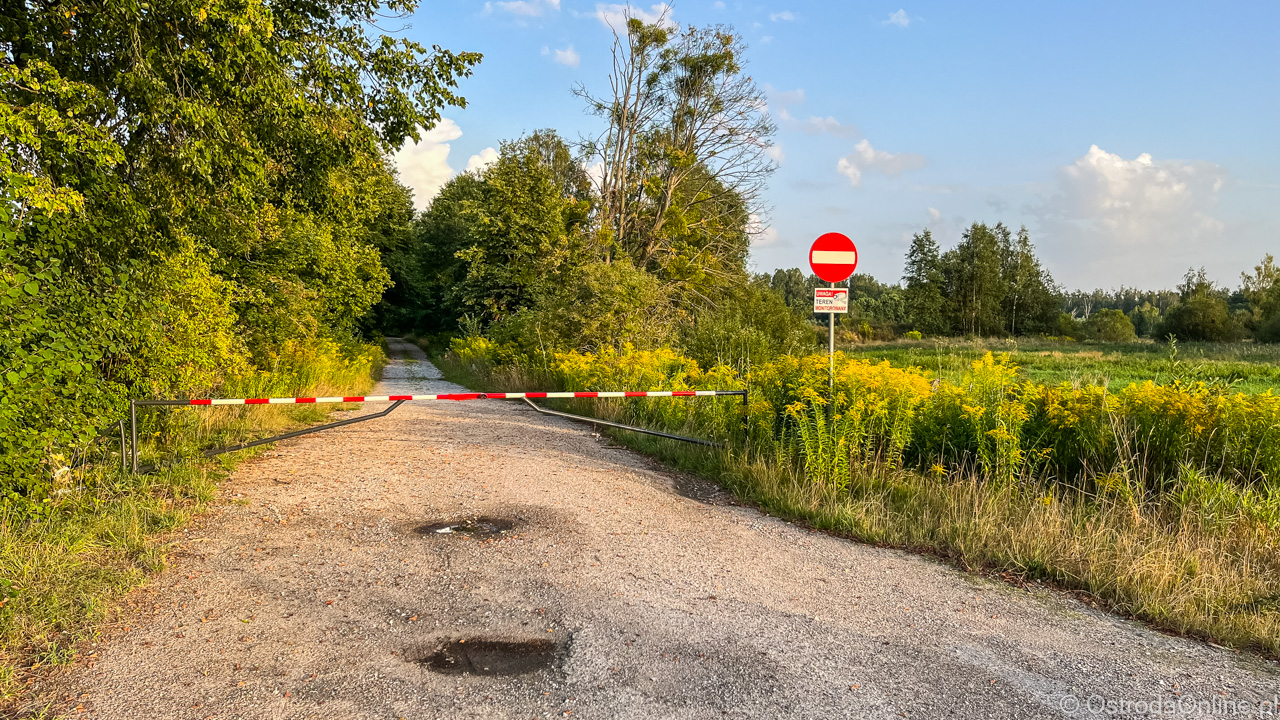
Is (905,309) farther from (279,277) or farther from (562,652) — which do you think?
(562,652)

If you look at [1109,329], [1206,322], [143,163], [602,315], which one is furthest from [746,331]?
[1109,329]

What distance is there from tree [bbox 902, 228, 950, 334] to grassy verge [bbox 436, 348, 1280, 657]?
76.4 metres

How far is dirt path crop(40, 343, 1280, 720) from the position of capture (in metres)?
3.36

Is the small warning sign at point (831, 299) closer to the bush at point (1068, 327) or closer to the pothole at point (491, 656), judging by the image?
the pothole at point (491, 656)

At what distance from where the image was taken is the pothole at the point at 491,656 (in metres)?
3.65

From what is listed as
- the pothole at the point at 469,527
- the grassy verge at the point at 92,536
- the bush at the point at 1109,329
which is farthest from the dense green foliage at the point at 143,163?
the bush at the point at 1109,329

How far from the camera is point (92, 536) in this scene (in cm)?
527

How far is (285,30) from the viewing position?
9078 mm

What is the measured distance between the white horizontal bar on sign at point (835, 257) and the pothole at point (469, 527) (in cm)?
485

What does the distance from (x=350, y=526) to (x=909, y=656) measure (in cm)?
443

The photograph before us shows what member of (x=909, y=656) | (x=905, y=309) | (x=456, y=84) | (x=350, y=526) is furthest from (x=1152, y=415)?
(x=905, y=309)

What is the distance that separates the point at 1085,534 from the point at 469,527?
4.89m

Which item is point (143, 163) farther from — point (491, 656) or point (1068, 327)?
point (1068, 327)

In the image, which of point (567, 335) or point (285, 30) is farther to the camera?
point (567, 335)
